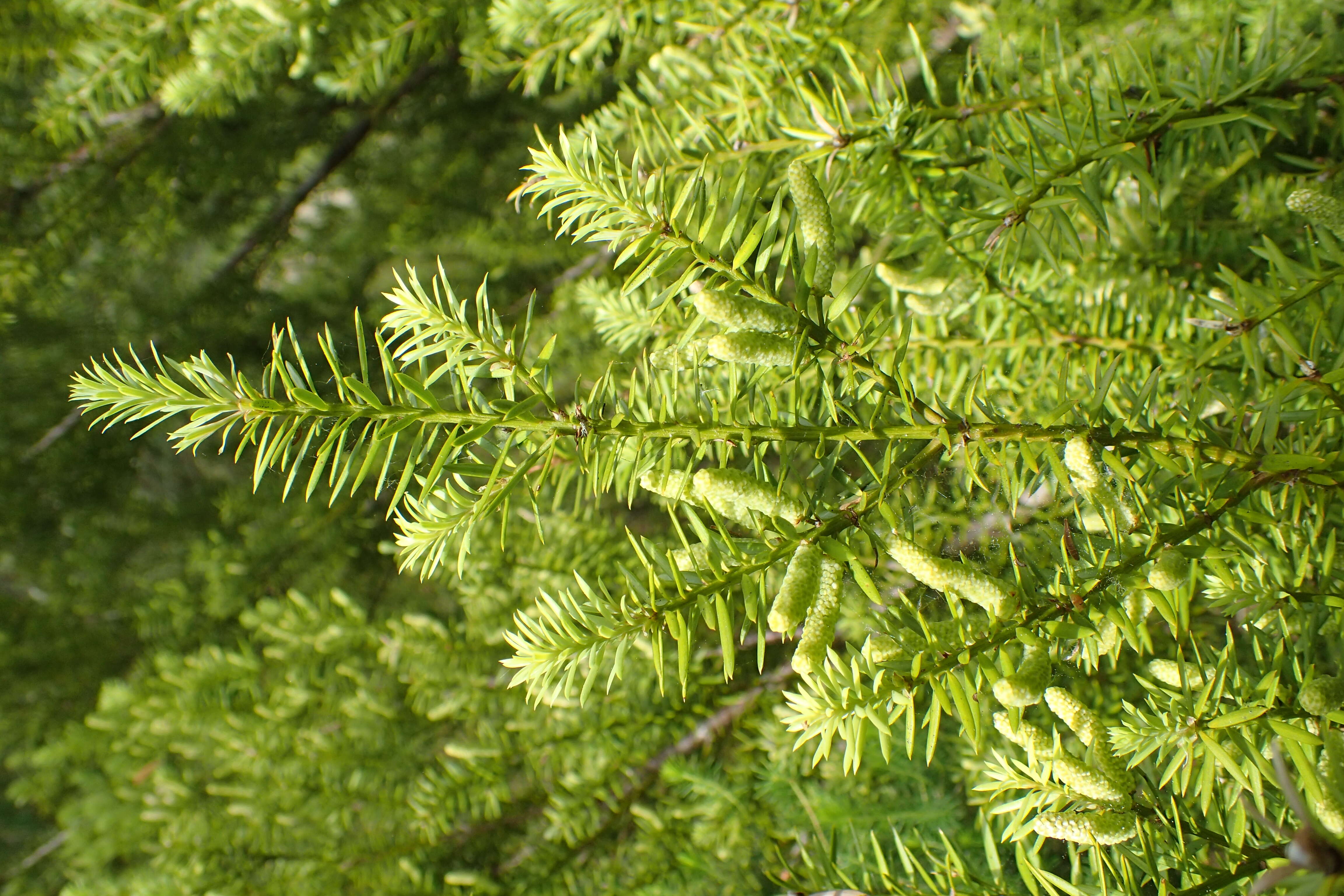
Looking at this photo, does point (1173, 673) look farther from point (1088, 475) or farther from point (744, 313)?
point (744, 313)

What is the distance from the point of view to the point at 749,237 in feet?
1.33

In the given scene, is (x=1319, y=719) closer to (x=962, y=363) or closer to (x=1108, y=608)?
(x=1108, y=608)

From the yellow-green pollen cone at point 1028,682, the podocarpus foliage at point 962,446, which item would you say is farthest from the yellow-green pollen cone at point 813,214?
the yellow-green pollen cone at point 1028,682

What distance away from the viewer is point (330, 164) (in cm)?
173

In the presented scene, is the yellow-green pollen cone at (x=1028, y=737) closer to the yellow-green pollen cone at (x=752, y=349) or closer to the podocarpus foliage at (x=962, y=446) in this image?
the podocarpus foliage at (x=962, y=446)

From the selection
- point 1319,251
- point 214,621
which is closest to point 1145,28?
point 1319,251

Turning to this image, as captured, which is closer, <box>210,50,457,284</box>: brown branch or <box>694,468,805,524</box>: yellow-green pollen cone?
<box>694,468,805,524</box>: yellow-green pollen cone

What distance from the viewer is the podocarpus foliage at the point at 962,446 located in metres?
0.41

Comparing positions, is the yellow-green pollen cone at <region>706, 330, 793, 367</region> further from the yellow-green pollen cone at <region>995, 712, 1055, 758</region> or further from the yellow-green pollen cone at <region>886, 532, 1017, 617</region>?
the yellow-green pollen cone at <region>995, 712, 1055, 758</region>

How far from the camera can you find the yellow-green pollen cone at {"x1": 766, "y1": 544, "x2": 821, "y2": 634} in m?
0.37

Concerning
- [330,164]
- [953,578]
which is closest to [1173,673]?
[953,578]

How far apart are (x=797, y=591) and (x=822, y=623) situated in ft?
0.13

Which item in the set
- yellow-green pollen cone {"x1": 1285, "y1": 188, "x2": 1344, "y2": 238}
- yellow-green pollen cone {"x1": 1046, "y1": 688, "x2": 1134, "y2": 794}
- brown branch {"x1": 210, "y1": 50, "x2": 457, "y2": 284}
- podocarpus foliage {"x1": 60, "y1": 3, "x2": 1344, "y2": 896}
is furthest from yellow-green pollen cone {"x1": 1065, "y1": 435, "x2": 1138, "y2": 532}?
brown branch {"x1": 210, "y1": 50, "x2": 457, "y2": 284}

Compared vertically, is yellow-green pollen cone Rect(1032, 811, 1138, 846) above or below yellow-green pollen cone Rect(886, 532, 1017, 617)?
below
